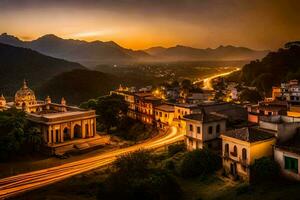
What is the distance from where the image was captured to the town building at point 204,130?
4066 centimetres

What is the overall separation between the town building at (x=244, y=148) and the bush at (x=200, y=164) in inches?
65.5

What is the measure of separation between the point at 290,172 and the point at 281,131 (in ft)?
14.9

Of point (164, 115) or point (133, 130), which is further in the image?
point (133, 130)

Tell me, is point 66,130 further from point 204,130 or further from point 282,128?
point 282,128

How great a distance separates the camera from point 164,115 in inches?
2657

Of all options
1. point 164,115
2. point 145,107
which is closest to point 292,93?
point 164,115

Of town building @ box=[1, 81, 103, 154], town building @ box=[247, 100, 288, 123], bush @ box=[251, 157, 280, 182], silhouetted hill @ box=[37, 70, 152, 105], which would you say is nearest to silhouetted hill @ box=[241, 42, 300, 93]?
town building @ box=[247, 100, 288, 123]

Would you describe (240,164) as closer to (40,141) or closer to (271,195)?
(271,195)

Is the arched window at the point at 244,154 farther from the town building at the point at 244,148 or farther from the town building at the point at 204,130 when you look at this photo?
the town building at the point at 204,130

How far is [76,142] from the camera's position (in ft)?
177

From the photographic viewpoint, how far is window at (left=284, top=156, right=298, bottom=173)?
29.5m

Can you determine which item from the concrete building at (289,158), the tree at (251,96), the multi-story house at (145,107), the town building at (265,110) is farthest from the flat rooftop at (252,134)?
the tree at (251,96)

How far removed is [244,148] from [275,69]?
68742 millimetres

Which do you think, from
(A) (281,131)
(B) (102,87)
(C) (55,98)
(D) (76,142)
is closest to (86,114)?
(D) (76,142)
